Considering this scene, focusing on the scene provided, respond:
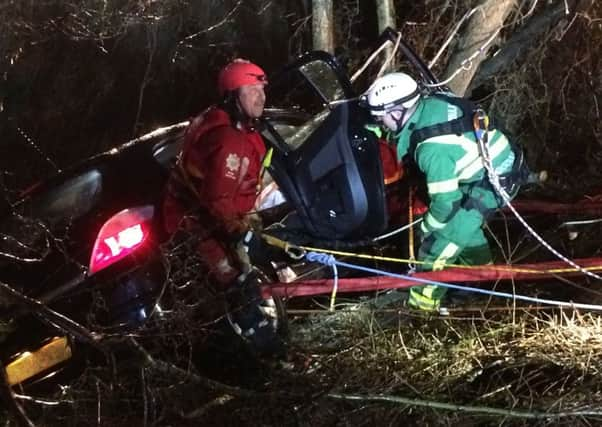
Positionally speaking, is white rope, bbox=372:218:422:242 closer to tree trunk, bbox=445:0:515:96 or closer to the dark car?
the dark car

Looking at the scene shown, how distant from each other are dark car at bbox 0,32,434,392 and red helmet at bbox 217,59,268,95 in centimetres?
29

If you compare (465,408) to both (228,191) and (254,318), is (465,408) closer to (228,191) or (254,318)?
(254,318)

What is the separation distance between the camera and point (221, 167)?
4.32 m

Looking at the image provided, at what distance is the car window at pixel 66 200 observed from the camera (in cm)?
504

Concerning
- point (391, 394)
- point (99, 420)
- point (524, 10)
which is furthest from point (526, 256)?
point (524, 10)

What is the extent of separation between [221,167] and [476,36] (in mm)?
3538

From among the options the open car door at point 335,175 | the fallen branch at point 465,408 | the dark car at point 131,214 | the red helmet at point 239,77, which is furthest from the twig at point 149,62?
the fallen branch at point 465,408

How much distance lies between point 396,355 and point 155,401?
4.74 feet

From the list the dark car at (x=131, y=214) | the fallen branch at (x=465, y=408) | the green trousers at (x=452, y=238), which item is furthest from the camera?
the green trousers at (x=452, y=238)

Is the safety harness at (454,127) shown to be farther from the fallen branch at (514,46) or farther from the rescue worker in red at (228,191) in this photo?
the fallen branch at (514,46)

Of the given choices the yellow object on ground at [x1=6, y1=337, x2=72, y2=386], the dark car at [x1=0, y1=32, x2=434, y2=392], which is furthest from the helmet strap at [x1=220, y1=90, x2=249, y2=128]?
the yellow object on ground at [x1=6, y1=337, x2=72, y2=386]

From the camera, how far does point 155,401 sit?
4094 mm

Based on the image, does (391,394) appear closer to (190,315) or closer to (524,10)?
(190,315)

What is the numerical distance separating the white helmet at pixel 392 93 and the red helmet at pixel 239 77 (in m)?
0.73
